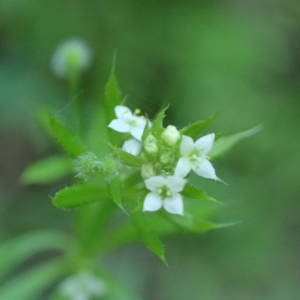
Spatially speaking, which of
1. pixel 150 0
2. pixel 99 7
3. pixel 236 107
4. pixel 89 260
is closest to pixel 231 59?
pixel 236 107

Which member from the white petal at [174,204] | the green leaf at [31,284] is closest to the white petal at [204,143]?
the white petal at [174,204]

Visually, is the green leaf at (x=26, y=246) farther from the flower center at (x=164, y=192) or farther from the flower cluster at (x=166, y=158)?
the flower center at (x=164, y=192)

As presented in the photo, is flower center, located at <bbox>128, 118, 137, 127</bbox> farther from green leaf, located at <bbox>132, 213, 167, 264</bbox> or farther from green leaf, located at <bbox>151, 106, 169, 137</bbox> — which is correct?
green leaf, located at <bbox>132, 213, 167, 264</bbox>

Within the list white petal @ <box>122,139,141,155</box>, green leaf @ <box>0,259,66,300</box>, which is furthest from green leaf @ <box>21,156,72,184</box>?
white petal @ <box>122,139,141,155</box>

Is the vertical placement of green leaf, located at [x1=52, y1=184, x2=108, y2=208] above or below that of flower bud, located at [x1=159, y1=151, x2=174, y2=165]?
below

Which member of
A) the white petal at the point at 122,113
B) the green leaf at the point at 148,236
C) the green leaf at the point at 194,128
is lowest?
the green leaf at the point at 148,236

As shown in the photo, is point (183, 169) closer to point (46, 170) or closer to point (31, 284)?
point (46, 170)
